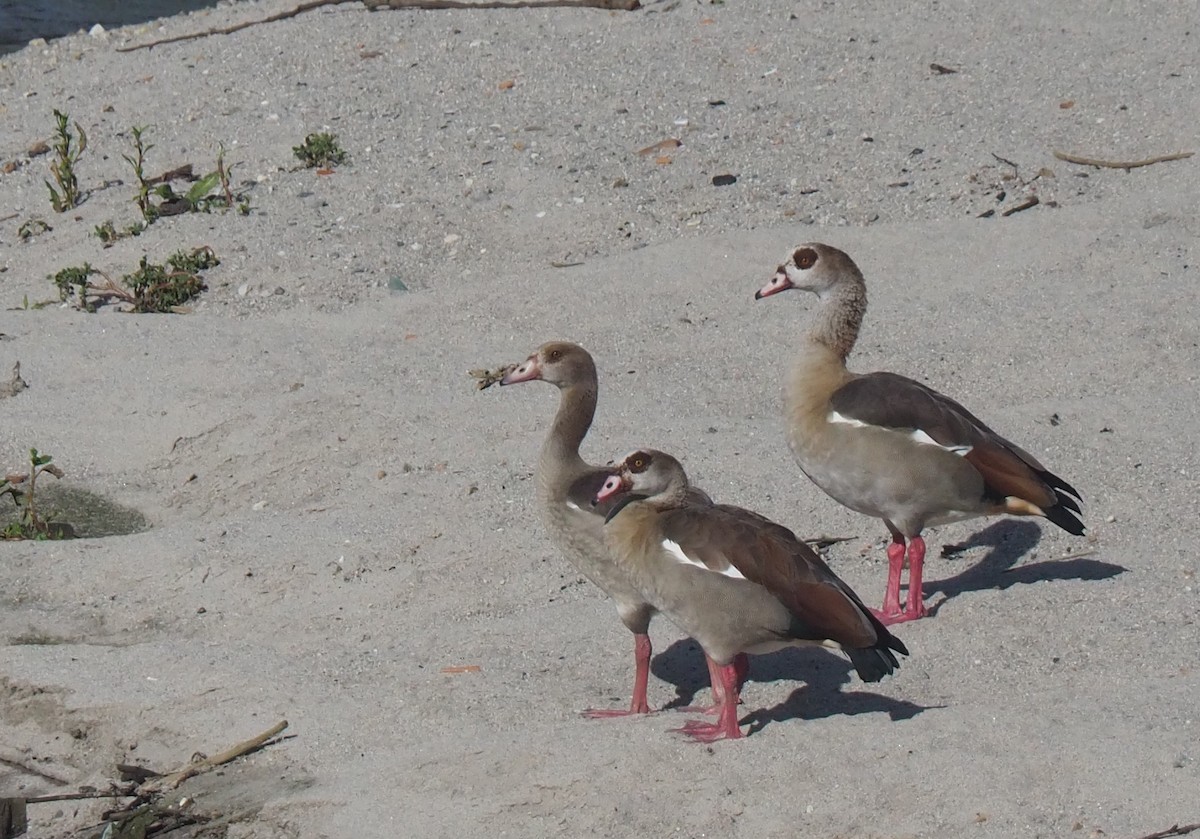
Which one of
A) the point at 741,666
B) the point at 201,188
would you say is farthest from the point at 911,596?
the point at 201,188

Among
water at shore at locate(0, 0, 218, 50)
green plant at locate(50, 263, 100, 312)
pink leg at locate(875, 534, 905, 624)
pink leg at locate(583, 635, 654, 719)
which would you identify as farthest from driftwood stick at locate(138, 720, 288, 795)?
water at shore at locate(0, 0, 218, 50)

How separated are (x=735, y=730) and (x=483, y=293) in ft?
17.6

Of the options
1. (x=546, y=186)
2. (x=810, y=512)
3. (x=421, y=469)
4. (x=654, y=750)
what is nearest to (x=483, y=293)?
(x=546, y=186)

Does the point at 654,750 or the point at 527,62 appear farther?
the point at 527,62

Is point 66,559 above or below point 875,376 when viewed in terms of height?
below

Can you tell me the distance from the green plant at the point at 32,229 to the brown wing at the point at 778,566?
7.58 meters

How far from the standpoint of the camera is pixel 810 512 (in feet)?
27.2

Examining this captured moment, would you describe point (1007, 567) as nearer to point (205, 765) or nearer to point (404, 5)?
point (205, 765)

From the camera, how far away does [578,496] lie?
7094mm

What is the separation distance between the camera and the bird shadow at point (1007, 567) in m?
7.54

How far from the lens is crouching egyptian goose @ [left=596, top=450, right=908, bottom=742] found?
6121 millimetres

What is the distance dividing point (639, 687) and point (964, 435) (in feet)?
6.12

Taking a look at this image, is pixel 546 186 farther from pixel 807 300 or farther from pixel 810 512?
pixel 810 512

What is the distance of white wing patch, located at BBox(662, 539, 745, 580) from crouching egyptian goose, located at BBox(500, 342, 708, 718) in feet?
0.98
